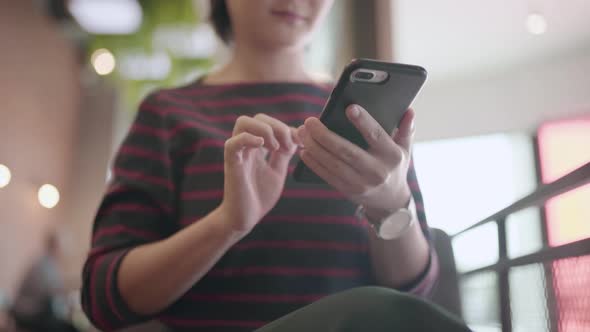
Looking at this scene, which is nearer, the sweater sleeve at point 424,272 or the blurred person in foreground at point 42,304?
the sweater sleeve at point 424,272

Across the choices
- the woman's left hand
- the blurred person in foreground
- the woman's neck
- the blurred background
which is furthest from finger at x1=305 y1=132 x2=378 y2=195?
the blurred person in foreground

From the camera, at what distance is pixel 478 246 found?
1.36 feet

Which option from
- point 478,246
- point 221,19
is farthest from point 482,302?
point 221,19

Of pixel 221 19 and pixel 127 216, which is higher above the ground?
pixel 221 19

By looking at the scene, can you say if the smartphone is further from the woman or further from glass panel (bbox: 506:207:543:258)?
glass panel (bbox: 506:207:543:258)

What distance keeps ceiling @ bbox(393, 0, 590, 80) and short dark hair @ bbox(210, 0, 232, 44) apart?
0.26m

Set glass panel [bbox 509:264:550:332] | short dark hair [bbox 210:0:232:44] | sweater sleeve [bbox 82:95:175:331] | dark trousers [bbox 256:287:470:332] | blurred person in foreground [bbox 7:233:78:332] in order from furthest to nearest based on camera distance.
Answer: blurred person in foreground [bbox 7:233:78:332] → short dark hair [bbox 210:0:232:44] → sweater sleeve [bbox 82:95:175:331] → glass panel [bbox 509:264:550:332] → dark trousers [bbox 256:287:470:332]

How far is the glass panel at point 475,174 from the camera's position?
38 cm

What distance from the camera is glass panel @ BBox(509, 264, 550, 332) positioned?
352 millimetres

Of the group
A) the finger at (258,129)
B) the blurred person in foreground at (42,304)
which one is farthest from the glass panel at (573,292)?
the blurred person in foreground at (42,304)

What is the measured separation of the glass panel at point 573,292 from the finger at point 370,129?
0.14 m

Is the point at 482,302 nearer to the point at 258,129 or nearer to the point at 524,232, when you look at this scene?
the point at 524,232

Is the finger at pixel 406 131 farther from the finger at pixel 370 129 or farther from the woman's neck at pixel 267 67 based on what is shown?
the woman's neck at pixel 267 67

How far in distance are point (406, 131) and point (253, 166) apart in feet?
0.38
